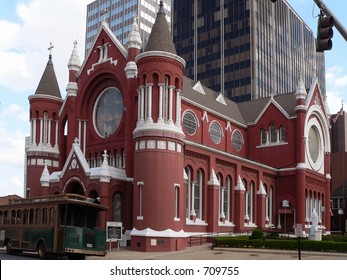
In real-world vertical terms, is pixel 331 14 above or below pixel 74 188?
above

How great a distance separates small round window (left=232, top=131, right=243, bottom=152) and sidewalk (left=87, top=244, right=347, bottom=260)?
2116 centimetres

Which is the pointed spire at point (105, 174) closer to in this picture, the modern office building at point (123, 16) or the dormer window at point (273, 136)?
the dormer window at point (273, 136)

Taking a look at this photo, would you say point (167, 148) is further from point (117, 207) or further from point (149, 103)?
point (117, 207)

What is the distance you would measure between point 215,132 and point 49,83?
17.5m

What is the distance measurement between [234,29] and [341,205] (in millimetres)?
47763

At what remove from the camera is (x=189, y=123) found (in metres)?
47.3

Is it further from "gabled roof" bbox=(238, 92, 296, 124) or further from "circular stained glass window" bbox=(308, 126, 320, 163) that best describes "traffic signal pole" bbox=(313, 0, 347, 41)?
"circular stained glass window" bbox=(308, 126, 320, 163)

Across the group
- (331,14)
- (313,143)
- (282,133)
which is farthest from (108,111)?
(331,14)

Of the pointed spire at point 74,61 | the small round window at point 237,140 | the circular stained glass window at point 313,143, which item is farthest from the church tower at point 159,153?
the circular stained glass window at point 313,143

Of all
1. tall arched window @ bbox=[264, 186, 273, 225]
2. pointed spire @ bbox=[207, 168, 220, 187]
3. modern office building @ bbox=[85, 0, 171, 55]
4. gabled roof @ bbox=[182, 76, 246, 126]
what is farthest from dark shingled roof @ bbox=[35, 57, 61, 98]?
modern office building @ bbox=[85, 0, 171, 55]

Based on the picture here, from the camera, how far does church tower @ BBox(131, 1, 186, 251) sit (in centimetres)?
3588

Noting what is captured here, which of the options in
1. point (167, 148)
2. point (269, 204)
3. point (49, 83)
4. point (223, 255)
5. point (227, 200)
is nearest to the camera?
point (223, 255)

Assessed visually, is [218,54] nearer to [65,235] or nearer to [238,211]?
[238,211]

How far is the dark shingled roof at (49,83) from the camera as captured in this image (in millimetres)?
51250
